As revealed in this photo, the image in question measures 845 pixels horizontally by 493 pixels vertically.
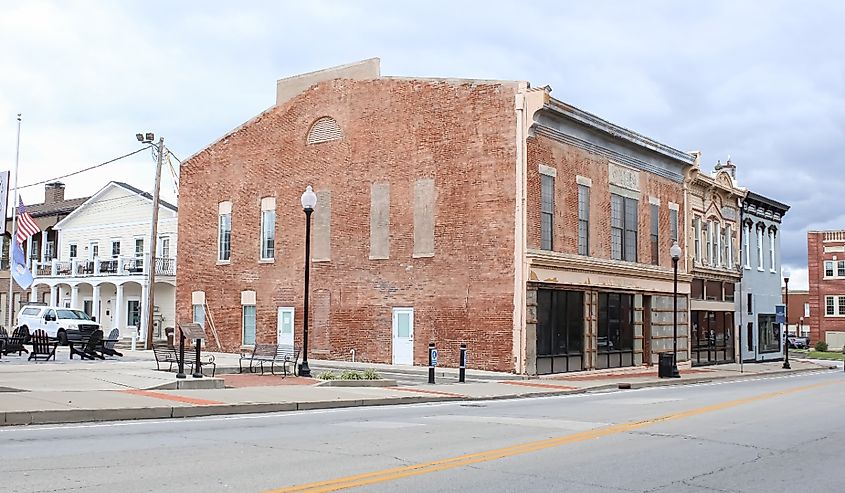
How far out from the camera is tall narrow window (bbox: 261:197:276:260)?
35250 millimetres

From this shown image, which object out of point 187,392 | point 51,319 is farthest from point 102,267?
point 187,392

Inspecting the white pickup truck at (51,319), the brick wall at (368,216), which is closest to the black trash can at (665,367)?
the brick wall at (368,216)

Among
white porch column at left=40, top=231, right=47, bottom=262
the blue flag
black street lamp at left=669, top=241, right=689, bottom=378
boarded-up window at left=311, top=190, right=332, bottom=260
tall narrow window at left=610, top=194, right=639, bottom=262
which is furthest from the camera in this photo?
white porch column at left=40, top=231, right=47, bottom=262

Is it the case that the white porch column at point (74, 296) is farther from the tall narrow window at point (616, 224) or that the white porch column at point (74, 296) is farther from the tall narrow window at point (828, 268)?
the tall narrow window at point (828, 268)

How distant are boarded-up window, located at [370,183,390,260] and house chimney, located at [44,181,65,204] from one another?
114ft

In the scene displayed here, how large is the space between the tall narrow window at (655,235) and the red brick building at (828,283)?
49646 mm

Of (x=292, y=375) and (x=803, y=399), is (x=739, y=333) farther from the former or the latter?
(x=292, y=375)

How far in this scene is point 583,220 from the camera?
31.7m

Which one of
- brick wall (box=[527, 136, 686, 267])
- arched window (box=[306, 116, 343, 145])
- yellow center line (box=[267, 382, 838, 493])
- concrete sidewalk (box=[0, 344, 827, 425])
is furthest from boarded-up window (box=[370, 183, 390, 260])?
yellow center line (box=[267, 382, 838, 493])

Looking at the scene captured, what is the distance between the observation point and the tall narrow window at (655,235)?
36.4 m

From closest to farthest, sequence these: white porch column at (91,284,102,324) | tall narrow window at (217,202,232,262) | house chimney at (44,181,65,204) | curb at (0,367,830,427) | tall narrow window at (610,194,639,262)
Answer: curb at (0,367,830,427)
tall narrow window at (610,194,639,262)
tall narrow window at (217,202,232,262)
white porch column at (91,284,102,324)
house chimney at (44,181,65,204)

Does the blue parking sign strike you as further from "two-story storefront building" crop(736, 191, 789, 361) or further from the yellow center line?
the yellow center line

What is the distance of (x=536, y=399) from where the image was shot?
71.9ft

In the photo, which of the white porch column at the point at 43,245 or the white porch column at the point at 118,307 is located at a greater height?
the white porch column at the point at 43,245
